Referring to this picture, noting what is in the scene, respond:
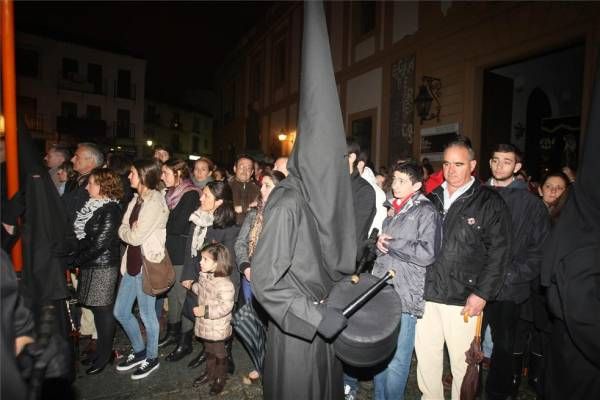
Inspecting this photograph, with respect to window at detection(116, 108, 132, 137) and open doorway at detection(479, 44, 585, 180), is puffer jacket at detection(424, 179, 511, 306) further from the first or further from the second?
window at detection(116, 108, 132, 137)

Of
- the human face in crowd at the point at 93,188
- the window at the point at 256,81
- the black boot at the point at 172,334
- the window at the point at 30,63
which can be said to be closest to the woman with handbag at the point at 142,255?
the human face in crowd at the point at 93,188

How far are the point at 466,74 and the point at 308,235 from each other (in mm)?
8085

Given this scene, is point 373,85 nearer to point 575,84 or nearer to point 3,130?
point 575,84

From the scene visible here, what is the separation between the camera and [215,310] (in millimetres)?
3480

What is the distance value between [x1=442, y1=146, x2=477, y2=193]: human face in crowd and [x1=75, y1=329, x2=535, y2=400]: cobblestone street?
2.21 metres

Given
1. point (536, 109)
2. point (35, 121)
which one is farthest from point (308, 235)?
point (35, 121)

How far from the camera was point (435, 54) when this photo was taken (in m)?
9.40

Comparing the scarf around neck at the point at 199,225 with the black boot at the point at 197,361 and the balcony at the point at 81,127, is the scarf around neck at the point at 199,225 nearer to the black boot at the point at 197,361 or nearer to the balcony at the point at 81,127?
the black boot at the point at 197,361

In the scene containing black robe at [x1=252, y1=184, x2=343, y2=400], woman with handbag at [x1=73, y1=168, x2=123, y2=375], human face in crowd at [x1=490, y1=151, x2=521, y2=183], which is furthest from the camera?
woman with handbag at [x1=73, y1=168, x2=123, y2=375]

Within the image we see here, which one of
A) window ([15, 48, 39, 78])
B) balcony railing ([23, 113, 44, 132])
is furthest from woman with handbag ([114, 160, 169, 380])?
window ([15, 48, 39, 78])

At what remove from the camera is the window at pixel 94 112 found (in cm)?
3264

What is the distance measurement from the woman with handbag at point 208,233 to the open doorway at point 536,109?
6469 millimetres

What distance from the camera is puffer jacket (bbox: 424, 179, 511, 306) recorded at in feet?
9.21

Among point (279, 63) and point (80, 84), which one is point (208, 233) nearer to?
point (279, 63)
